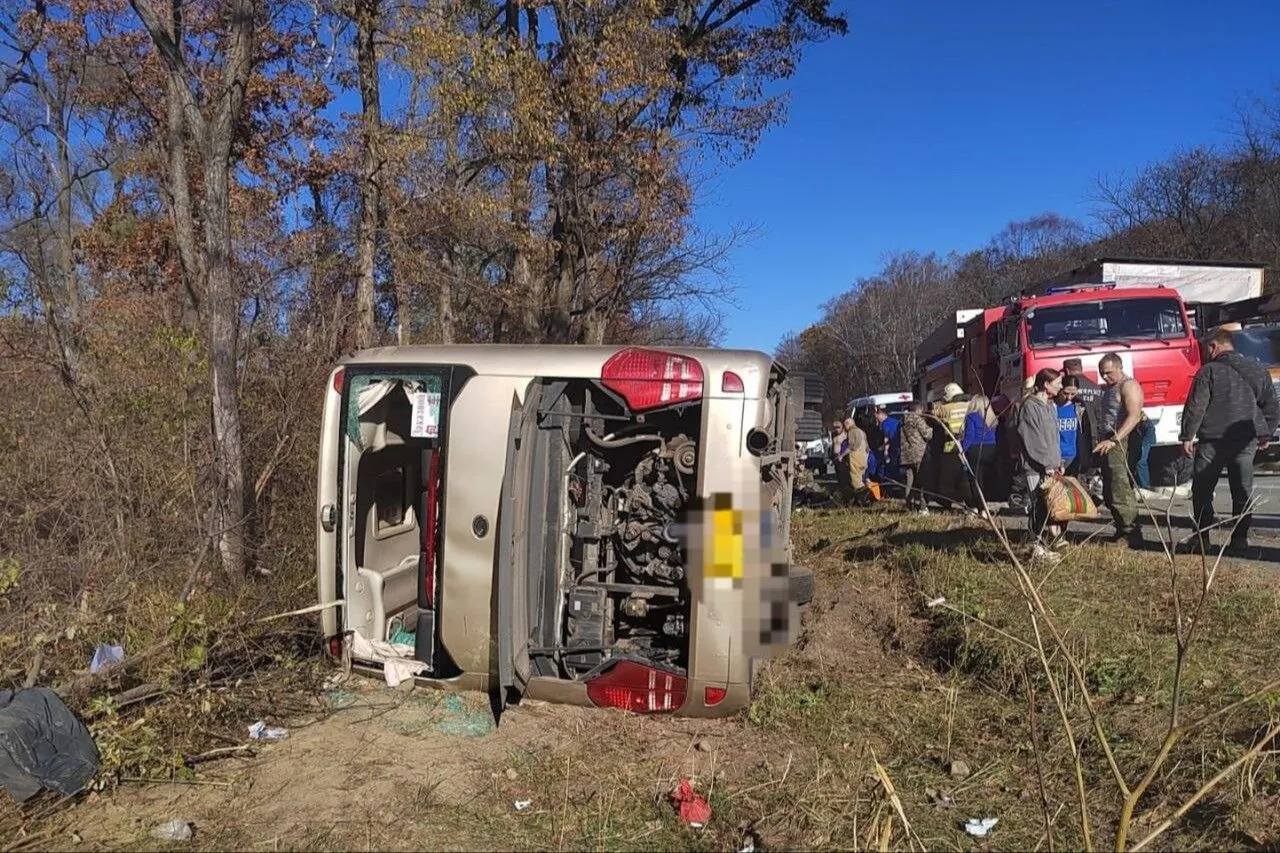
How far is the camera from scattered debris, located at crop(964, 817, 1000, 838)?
3.03 m

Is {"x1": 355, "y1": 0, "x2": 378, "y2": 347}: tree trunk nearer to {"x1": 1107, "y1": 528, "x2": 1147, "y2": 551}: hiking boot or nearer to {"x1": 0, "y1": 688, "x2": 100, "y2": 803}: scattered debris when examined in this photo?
{"x1": 0, "y1": 688, "x2": 100, "y2": 803}: scattered debris

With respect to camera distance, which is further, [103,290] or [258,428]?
[103,290]

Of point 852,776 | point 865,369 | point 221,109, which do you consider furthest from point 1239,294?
point 865,369

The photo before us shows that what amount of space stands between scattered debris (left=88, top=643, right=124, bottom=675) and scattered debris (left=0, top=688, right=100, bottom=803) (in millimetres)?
434

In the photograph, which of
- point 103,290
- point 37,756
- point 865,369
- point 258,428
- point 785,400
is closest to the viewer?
point 37,756

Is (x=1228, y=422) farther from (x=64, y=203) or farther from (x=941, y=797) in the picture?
(x=64, y=203)

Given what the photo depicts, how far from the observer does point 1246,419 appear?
20.8 ft

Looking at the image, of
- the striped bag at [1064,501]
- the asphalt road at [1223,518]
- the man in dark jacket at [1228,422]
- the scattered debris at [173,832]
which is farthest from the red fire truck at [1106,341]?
the scattered debris at [173,832]

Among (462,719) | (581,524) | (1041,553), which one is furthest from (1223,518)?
(462,719)

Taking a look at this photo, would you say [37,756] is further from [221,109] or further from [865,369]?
[865,369]

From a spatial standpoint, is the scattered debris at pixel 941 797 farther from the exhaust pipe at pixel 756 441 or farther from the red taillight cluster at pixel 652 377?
the red taillight cluster at pixel 652 377

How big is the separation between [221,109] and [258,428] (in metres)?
2.56

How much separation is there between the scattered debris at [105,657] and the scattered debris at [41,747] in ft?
1.42

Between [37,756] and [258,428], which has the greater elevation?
[258,428]
